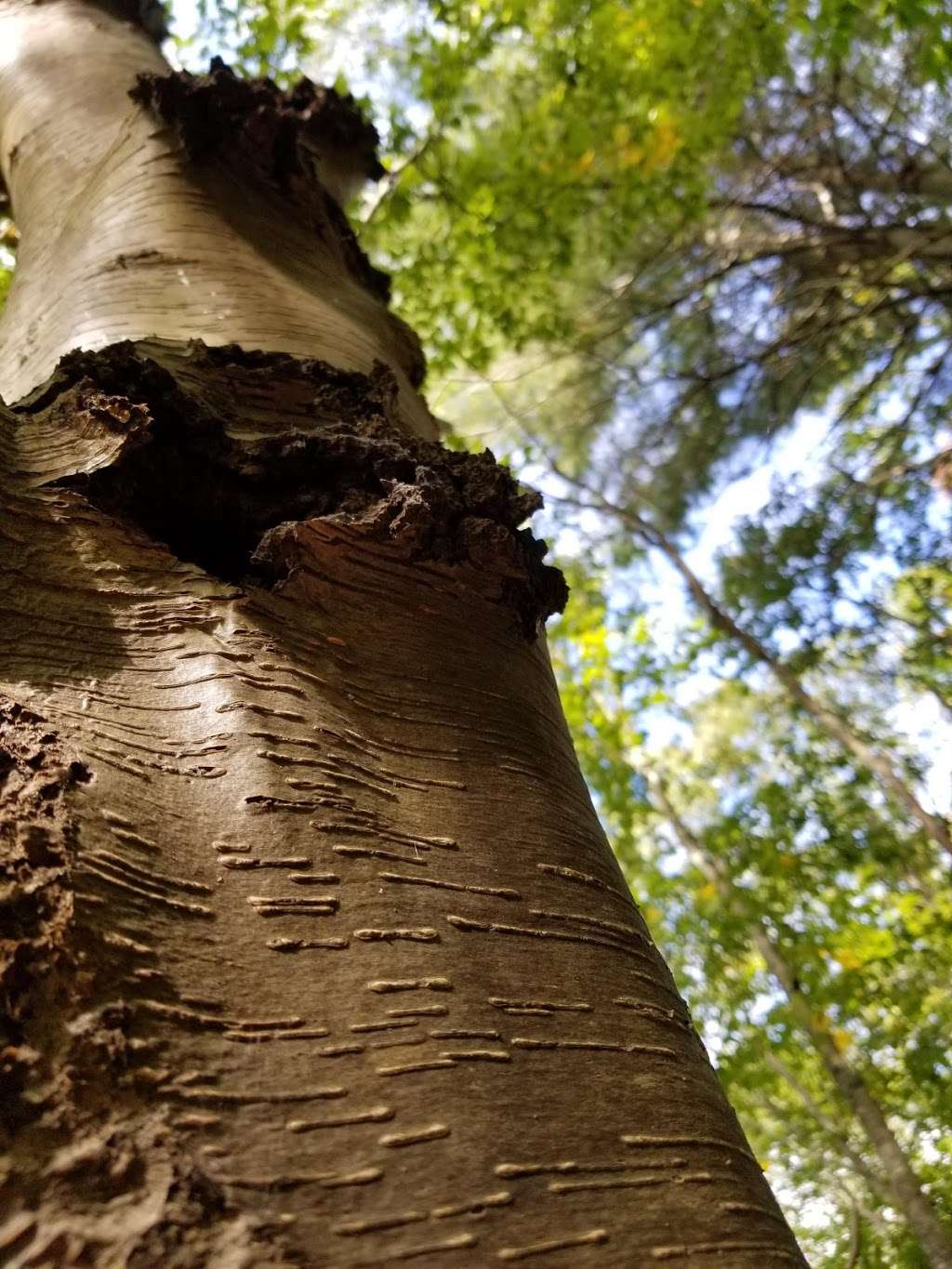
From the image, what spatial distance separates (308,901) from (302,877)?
0.02 m

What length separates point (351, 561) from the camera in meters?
1.05

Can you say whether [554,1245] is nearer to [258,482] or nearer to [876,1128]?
[258,482]

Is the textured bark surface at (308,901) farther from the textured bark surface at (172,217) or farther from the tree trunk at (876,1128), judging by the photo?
the tree trunk at (876,1128)

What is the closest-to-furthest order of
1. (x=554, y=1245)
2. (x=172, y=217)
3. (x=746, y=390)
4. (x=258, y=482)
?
(x=554, y=1245), (x=258, y=482), (x=172, y=217), (x=746, y=390)

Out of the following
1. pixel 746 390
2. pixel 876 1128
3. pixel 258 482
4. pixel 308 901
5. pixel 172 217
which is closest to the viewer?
pixel 308 901

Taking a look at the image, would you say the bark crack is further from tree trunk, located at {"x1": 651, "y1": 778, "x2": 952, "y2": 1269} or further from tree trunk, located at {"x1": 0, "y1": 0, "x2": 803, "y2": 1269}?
tree trunk, located at {"x1": 651, "y1": 778, "x2": 952, "y2": 1269}

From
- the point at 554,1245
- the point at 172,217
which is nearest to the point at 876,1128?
the point at 554,1245

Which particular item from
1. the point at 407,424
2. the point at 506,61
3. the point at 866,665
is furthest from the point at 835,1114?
the point at 506,61

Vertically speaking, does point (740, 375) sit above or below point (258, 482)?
above

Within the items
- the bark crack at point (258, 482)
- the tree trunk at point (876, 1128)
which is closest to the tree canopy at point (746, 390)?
the tree trunk at point (876, 1128)

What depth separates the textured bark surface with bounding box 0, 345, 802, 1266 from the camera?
0.56 metres

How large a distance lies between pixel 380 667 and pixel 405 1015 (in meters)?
0.42

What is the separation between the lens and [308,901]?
2.36ft

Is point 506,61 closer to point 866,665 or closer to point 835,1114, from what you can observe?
point 866,665
